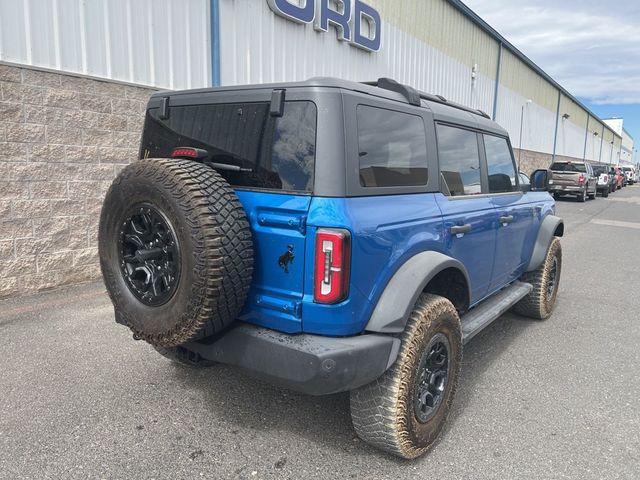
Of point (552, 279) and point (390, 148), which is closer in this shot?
point (390, 148)

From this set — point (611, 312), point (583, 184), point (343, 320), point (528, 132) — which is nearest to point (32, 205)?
point (343, 320)

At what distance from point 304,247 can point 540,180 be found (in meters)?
3.45

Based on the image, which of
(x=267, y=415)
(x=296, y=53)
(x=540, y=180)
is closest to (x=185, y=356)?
(x=267, y=415)

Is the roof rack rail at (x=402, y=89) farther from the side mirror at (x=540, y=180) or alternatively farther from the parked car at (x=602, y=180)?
the parked car at (x=602, y=180)

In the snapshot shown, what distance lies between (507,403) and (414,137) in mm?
1900

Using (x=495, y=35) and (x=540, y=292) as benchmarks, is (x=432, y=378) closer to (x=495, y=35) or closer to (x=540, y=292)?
(x=540, y=292)

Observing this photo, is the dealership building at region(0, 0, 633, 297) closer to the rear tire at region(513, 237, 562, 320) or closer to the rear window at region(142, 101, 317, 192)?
the rear window at region(142, 101, 317, 192)

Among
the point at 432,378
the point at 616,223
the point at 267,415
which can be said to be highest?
the point at 432,378

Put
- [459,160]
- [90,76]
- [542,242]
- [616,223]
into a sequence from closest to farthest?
[459,160] < [542,242] < [90,76] < [616,223]

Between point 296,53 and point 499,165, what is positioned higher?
point 296,53

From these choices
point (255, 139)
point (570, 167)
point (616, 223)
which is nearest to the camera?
point (255, 139)

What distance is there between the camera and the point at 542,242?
4.70 meters

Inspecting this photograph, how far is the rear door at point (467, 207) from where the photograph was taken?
306 cm

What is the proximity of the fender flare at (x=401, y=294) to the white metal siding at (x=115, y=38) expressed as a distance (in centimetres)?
475
